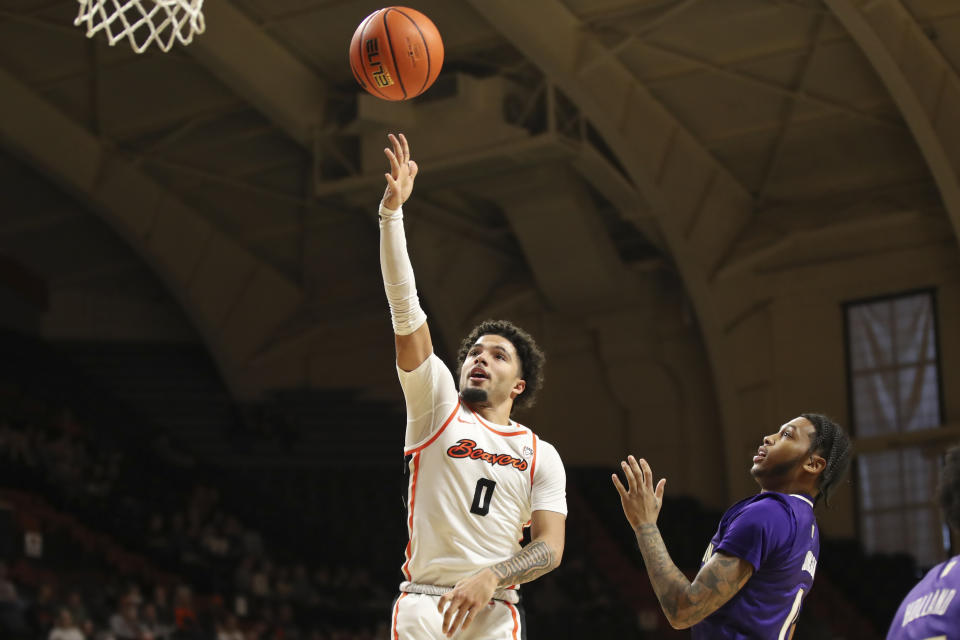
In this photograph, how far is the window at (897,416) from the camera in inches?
773

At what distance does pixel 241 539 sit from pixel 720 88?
9631mm

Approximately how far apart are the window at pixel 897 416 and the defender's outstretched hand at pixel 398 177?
52.7 ft

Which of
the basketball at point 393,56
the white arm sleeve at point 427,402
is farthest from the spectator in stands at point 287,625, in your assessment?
the white arm sleeve at point 427,402

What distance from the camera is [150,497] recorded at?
1927 centimetres

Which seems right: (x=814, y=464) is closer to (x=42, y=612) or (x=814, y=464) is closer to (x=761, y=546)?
(x=761, y=546)

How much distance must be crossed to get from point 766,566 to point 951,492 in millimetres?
1096

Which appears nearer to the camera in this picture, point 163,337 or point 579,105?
point 579,105

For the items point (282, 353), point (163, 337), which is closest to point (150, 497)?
point (282, 353)

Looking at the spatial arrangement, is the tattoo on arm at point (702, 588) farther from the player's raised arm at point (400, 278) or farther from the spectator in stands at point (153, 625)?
the spectator in stands at point (153, 625)

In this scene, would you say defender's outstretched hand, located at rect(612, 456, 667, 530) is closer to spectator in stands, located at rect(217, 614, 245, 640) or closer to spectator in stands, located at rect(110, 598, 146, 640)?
spectator in stands, located at rect(110, 598, 146, 640)

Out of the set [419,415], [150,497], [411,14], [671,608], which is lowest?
[671,608]

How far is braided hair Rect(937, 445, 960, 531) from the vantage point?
3.38 meters

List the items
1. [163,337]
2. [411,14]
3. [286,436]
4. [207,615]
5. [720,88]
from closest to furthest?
[411,14] → [207,615] → [720,88] → [286,436] → [163,337]

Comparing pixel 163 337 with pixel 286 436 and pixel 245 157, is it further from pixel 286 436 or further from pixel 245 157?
pixel 245 157
